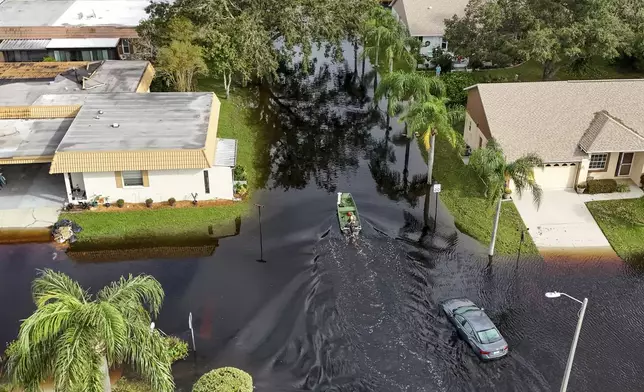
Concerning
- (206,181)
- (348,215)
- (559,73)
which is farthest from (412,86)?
(559,73)

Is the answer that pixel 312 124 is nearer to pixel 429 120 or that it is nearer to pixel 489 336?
pixel 429 120

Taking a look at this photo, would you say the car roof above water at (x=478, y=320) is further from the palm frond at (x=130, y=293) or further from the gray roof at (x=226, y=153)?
the gray roof at (x=226, y=153)

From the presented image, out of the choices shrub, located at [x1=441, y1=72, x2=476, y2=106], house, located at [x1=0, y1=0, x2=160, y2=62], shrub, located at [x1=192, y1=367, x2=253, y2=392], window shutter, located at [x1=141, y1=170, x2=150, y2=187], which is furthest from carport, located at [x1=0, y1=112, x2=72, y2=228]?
shrub, located at [x1=441, y1=72, x2=476, y2=106]

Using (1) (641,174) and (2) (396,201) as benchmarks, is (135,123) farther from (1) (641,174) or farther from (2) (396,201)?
(1) (641,174)

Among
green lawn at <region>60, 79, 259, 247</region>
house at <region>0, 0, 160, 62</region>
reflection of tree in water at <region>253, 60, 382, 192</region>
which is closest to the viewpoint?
green lawn at <region>60, 79, 259, 247</region>

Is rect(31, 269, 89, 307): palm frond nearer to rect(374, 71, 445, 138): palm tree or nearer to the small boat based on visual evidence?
the small boat

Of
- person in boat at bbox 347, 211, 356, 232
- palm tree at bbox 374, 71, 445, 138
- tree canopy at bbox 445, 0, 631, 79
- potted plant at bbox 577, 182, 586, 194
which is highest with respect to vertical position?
tree canopy at bbox 445, 0, 631, 79

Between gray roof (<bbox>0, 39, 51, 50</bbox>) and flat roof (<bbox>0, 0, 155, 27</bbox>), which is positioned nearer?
gray roof (<bbox>0, 39, 51, 50</bbox>)
